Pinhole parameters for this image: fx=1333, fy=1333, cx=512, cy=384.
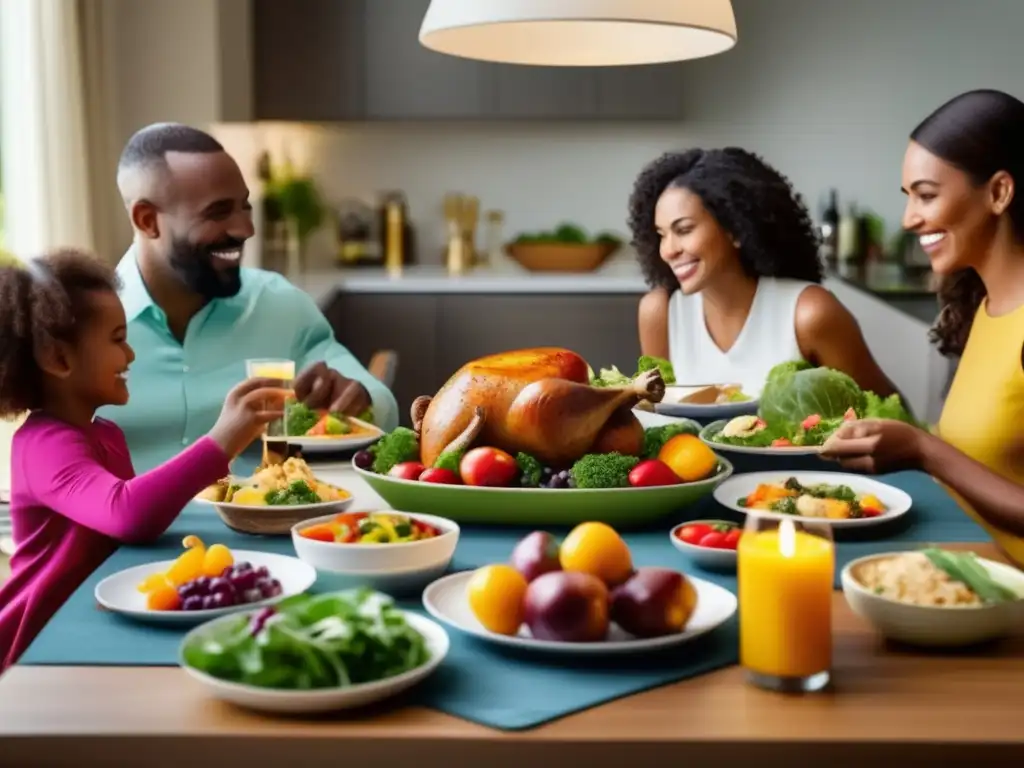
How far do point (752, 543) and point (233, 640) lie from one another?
0.44 meters

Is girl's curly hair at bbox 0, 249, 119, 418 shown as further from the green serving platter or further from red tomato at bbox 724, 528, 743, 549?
red tomato at bbox 724, 528, 743, 549

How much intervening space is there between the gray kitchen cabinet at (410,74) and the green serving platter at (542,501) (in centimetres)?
359

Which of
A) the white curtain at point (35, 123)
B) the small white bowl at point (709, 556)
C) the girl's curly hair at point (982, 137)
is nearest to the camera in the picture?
the small white bowl at point (709, 556)

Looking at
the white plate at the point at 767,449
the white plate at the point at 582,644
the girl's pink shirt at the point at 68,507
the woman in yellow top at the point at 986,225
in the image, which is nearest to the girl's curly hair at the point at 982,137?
the woman in yellow top at the point at 986,225

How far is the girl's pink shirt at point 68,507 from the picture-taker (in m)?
1.56

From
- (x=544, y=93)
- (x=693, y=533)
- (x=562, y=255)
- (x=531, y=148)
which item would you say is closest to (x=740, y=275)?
(x=693, y=533)

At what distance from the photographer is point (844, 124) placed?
534 cm

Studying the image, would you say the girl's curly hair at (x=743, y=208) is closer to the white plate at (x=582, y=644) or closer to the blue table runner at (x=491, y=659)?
the blue table runner at (x=491, y=659)

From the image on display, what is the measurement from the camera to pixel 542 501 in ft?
5.28

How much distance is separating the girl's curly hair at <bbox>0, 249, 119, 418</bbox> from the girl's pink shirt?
0.17 ft

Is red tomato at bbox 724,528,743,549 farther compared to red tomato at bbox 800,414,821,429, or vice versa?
red tomato at bbox 800,414,821,429

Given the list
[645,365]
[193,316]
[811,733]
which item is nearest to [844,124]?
A: [645,365]

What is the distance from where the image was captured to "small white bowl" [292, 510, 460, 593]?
1.33 m

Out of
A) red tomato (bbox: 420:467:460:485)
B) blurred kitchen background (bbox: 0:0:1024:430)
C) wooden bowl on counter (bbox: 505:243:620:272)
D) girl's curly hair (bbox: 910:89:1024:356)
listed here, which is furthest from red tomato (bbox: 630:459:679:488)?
wooden bowl on counter (bbox: 505:243:620:272)
